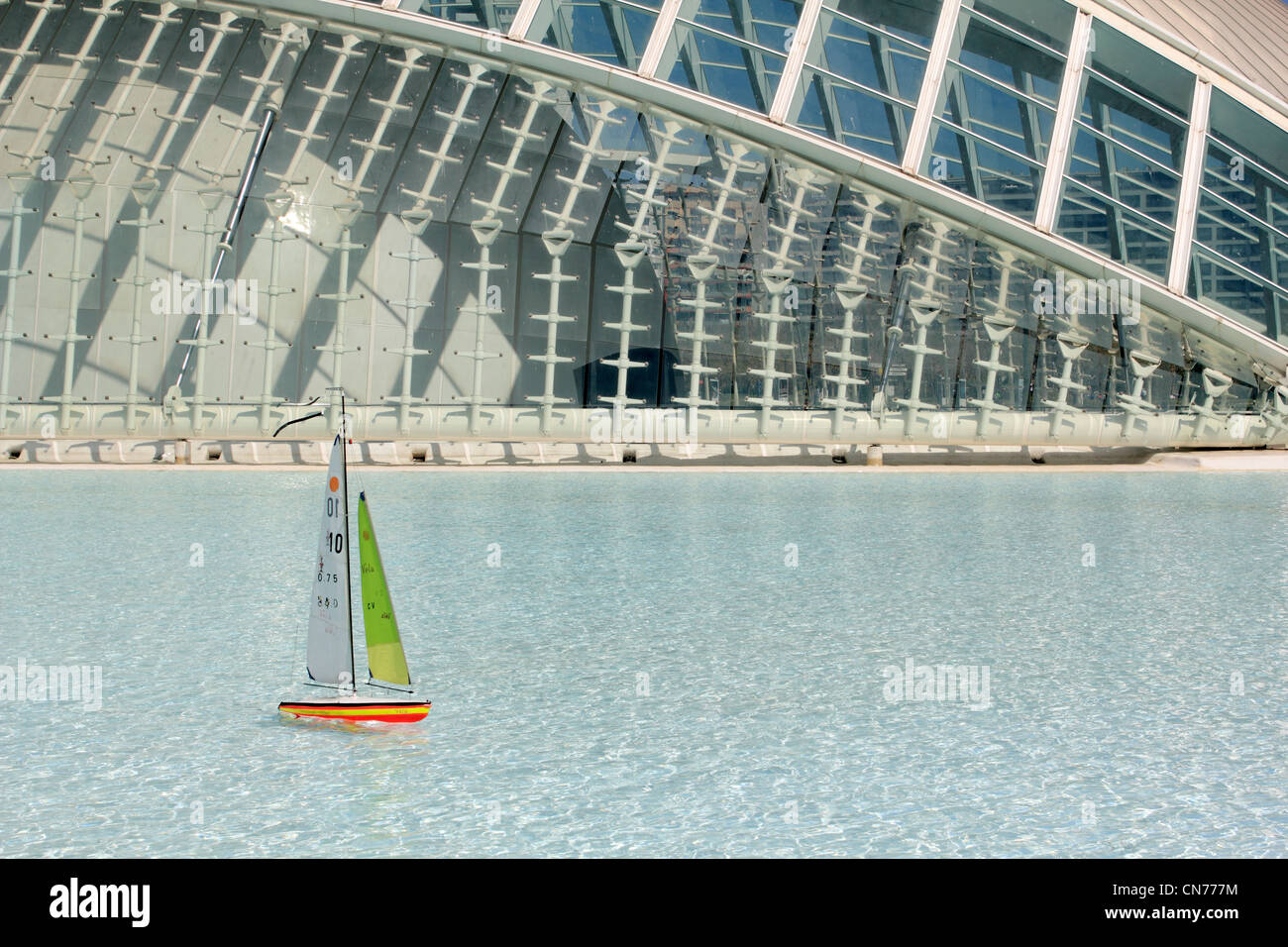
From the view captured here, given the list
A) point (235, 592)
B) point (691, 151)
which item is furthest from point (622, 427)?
point (235, 592)

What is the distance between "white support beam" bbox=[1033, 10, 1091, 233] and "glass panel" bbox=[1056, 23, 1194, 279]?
0.18m

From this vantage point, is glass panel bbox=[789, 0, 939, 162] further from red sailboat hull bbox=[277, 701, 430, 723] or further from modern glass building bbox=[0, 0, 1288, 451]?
red sailboat hull bbox=[277, 701, 430, 723]

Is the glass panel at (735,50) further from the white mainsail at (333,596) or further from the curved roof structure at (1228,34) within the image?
the white mainsail at (333,596)

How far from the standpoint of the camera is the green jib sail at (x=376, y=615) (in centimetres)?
669

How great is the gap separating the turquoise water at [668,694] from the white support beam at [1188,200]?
461 inches

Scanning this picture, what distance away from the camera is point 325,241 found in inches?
1119

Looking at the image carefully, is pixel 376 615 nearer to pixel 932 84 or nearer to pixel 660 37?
pixel 660 37

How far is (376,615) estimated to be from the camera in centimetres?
689

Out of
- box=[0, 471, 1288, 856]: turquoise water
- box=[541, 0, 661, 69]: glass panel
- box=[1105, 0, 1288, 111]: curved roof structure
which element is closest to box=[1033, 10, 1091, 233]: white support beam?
box=[1105, 0, 1288, 111]: curved roof structure

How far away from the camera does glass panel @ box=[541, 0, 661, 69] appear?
89.2 feet

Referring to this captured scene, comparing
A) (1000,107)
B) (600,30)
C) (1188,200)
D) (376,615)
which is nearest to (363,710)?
(376,615)

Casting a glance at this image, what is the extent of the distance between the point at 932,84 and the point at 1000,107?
1.44 metres

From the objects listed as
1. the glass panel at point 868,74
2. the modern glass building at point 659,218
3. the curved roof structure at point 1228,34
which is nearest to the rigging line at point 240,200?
the modern glass building at point 659,218
